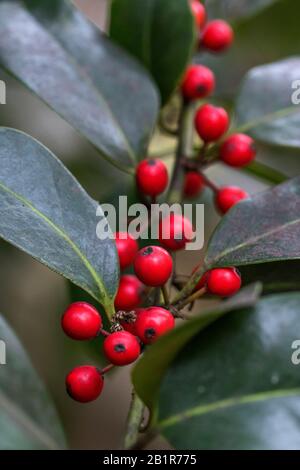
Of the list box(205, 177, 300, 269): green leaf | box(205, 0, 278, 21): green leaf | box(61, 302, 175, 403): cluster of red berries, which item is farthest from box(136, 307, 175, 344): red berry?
box(205, 0, 278, 21): green leaf

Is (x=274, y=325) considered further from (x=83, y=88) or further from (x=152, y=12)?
(x=152, y=12)

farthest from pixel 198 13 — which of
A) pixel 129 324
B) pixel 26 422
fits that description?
pixel 26 422

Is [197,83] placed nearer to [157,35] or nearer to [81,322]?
[157,35]

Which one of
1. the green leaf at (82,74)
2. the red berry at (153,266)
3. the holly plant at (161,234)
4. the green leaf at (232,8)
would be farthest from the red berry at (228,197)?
the green leaf at (232,8)

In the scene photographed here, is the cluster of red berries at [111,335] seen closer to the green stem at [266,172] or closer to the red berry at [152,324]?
the red berry at [152,324]

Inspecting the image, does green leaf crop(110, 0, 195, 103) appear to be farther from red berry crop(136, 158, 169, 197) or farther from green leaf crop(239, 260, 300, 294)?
green leaf crop(239, 260, 300, 294)

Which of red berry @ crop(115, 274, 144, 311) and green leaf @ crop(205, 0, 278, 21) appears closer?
red berry @ crop(115, 274, 144, 311)
